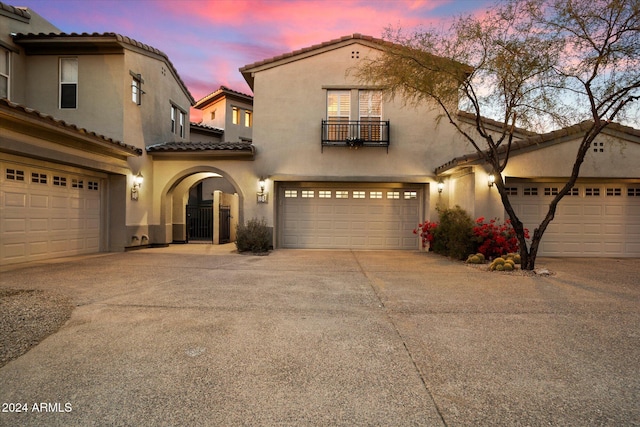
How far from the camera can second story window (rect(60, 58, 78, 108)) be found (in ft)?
37.7

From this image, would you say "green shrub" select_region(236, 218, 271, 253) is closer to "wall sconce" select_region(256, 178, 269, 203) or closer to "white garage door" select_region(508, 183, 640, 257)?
"wall sconce" select_region(256, 178, 269, 203)

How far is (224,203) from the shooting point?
605 inches

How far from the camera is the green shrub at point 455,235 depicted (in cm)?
980

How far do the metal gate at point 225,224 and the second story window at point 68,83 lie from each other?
20.1ft

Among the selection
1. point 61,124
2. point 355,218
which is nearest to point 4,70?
point 61,124

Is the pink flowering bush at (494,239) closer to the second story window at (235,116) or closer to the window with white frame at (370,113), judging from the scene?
the window with white frame at (370,113)

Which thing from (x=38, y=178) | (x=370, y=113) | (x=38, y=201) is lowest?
(x=38, y=201)

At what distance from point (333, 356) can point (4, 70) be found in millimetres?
13359

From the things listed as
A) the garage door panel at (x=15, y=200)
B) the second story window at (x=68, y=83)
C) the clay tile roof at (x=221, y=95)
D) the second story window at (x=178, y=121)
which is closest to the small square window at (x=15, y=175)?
the garage door panel at (x=15, y=200)

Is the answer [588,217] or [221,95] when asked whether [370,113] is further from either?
[221,95]

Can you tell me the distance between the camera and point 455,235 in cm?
1004

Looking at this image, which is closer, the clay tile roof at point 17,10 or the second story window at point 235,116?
the clay tile roof at point 17,10

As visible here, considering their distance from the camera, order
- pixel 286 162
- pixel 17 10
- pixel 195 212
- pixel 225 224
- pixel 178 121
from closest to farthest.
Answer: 1. pixel 17 10
2. pixel 286 162
3. pixel 225 224
4. pixel 178 121
5. pixel 195 212

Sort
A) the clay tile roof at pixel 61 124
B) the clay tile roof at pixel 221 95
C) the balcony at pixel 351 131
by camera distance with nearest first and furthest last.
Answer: the clay tile roof at pixel 61 124 < the balcony at pixel 351 131 < the clay tile roof at pixel 221 95
